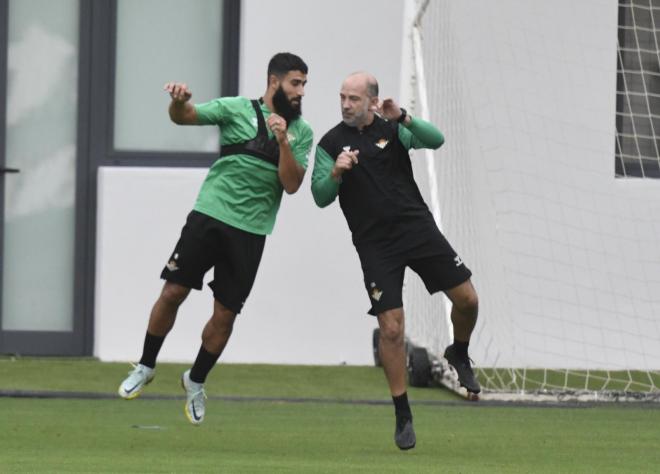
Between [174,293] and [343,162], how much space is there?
1.33 m

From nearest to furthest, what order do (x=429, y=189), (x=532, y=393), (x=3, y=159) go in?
(x=532, y=393) → (x=429, y=189) → (x=3, y=159)

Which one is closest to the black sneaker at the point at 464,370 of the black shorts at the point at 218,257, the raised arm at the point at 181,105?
the black shorts at the point at 218,257

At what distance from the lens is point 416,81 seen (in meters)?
13.4

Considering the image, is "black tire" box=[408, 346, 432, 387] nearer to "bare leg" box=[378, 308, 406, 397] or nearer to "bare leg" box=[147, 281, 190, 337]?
"bare leg" box=[147, 281, 190, 337]

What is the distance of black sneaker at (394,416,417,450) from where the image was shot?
8.82 meters

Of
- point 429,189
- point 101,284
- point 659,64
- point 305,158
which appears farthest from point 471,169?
point 305,158

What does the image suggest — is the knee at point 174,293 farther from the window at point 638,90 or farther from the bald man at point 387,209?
the window at point 638,90

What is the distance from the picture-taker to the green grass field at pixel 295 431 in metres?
8.53

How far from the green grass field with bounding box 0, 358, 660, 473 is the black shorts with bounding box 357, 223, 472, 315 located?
777mm

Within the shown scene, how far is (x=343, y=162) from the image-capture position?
8859mm

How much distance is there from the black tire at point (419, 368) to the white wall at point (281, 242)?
1.63m

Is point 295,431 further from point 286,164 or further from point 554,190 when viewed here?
point 554,190

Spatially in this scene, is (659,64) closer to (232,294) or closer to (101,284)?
(101,284)

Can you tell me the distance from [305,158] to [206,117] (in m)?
0.57
